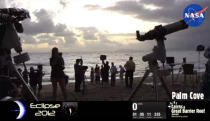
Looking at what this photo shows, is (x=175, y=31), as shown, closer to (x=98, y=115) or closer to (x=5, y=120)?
(x=98, y=115)

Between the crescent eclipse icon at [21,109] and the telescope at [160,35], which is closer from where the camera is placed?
the crescent eclipse icon at [21,109]

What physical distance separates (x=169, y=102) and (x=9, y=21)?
3760 mm

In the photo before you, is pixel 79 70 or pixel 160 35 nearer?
pixel 160 35

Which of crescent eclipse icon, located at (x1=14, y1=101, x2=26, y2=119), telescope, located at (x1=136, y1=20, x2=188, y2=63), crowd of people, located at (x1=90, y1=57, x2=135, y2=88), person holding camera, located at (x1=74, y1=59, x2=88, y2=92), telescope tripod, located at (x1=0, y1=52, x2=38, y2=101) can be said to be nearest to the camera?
crescent eclipse icon, located at (x1=14, y1=101, x2=26, y2=119)

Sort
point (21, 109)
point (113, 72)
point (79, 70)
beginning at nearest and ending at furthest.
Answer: point (21, 109)
point (79, 70)
point (113, 72)

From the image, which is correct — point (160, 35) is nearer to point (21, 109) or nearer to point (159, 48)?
point (159, 48)

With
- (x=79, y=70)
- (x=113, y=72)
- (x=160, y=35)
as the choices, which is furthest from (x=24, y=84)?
(x=113, y=72)

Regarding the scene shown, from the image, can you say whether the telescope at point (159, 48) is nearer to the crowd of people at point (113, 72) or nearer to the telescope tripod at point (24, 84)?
the telescope tripod at point (24, 84)

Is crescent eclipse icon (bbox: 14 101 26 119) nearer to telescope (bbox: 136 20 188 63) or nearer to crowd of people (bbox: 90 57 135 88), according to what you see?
telescope (bbox: 136 20 188 63)

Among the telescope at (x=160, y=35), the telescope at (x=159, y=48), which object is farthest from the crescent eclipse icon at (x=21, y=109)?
the telescope at (x=160, y=35)

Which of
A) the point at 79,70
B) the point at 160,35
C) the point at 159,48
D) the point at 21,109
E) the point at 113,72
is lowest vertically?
the point at 113,72

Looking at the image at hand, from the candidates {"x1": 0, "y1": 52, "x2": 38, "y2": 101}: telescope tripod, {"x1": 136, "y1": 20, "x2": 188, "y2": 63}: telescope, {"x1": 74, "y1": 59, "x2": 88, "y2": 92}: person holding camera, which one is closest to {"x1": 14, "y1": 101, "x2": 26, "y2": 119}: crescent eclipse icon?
{"x1": 0, "y1": 52, "x2": 38, "y2": 101}: telescope tripod

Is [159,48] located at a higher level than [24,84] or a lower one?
higher

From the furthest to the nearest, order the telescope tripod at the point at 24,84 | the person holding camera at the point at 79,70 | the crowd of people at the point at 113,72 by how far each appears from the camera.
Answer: the crowd of people at the point at 113,72
the person holding camera at the point at 79,70
the telescope tripod at the point at 24,84
